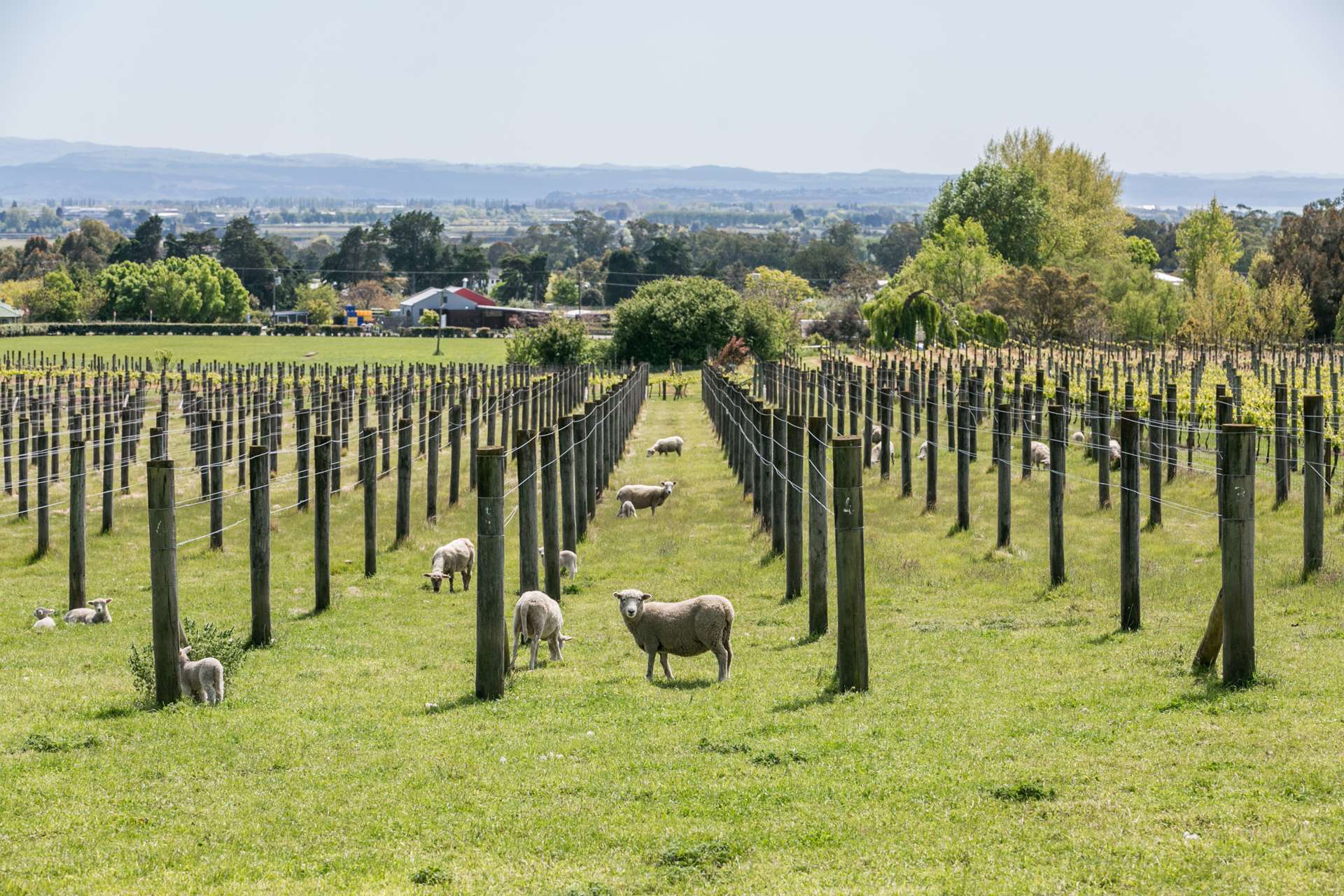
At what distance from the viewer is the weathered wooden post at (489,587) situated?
12094 millimetres

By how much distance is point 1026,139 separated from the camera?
402 feet

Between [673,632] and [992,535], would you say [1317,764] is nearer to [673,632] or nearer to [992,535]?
[673,632]

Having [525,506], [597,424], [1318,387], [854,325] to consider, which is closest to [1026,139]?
[854,325]

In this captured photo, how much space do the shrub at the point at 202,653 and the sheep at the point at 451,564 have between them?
20.8ft

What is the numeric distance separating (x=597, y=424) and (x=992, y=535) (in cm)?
960

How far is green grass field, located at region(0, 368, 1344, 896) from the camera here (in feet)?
24.8

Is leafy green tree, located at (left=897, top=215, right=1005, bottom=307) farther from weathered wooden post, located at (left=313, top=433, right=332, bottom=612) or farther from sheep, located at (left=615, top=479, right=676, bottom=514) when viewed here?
weathered wooden post, located at (left=313, top=433, right=332, bottom=612)

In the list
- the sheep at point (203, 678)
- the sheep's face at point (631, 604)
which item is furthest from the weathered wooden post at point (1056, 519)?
the sheep at point (203, 678)

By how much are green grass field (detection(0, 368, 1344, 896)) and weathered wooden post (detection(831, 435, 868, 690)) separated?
31cm

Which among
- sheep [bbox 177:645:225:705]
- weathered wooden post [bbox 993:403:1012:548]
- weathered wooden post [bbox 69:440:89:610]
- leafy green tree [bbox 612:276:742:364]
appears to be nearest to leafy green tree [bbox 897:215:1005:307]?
leafy green tree [bbox 612:276:742:364]

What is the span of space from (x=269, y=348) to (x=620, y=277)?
88146mm

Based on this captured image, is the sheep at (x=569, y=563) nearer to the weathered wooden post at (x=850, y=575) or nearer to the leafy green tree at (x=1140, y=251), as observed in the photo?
the weathered wooden post at (x=850, y=575)

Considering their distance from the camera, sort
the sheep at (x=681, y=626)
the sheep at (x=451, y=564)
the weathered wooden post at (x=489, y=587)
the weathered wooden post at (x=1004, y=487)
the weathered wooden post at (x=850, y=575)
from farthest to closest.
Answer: the weathered wooden post at (x=1004, y=487) → the sheep at (x=451, y=564) → the sheep at (x=681, y=626) → the weathered wooden post at (x=489, y=587) → the weathered wooden post at (x=850, y=575)

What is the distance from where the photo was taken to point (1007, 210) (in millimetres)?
111500
